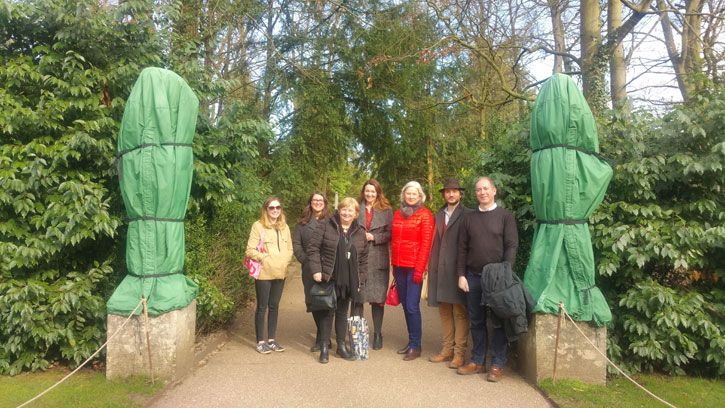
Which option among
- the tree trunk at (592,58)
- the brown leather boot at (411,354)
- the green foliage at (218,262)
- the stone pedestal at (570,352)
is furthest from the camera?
the tree trunk at (592,58)

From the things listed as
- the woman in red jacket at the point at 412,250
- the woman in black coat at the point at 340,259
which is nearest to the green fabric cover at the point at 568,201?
the woman in red jacket at the point at 412,250

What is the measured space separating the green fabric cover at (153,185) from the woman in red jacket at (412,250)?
7.27ft

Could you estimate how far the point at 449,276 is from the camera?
505 centimetres

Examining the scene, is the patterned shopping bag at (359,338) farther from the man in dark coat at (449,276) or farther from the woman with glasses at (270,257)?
the woman with glasses at (270,257)

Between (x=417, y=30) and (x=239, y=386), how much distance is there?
1028cm

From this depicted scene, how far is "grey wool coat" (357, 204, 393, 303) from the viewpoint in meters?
5.54

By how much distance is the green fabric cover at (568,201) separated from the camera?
4.58 m

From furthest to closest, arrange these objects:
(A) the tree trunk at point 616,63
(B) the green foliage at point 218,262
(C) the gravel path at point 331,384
Answer: (A) the tree trunk at point 616,63 → (B) the green foliage at point 218,262 → (C) the gravel path at point 331,384

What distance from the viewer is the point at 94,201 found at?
477 centimetres

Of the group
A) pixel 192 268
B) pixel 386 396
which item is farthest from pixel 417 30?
pixel 386 396

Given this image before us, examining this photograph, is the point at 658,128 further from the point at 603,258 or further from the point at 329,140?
the point at 329,140

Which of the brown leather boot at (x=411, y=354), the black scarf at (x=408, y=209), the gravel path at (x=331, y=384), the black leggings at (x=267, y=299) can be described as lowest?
the gravel path at (x=331, y=384)

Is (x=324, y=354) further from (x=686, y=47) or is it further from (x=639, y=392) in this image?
(x=686, y=47)

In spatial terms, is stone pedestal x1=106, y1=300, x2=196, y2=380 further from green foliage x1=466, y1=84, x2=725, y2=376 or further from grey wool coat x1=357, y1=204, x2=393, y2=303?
green foliage x1=466, y1=84, x2=725, y2=376
